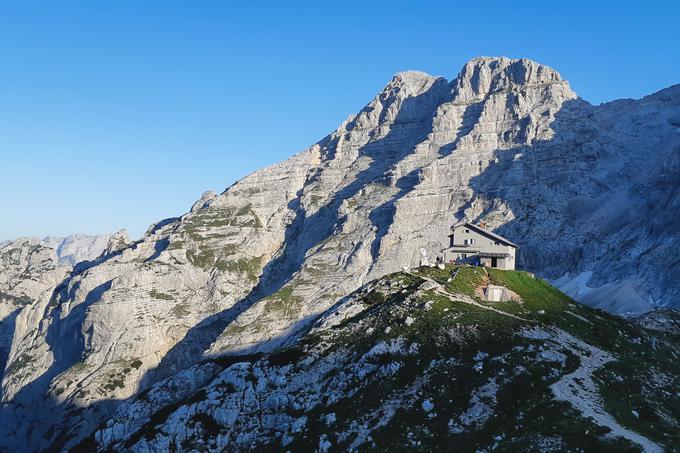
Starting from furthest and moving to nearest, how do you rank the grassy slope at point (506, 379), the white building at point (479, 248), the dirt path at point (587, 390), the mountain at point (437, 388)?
the white building at point (479, 248)
the mountain at point (437, 388)
the grassy slope at point (506, 379)
the dirt path at point (587, 390)

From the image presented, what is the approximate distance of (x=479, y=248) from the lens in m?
95.9

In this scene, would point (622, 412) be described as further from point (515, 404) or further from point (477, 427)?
point (477, 427)

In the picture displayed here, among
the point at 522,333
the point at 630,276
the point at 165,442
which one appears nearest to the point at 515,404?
the point at 522,333

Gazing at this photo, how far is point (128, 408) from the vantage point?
70438 mm

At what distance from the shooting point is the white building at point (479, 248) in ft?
310

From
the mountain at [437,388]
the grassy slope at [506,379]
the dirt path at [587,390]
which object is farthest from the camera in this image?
the mountain at [437,388]

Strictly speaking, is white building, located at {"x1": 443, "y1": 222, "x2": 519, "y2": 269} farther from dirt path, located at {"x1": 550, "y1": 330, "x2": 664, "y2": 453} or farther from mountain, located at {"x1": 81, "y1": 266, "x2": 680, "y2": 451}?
dirt path, located at {"x1": 550, "y1": 330, "x2": 664, "y2": 453}

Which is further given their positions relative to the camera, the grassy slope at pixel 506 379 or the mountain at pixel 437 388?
the mountain at pixel 437 388

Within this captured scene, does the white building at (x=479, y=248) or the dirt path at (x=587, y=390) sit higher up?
the white building at (x=479, y=248)

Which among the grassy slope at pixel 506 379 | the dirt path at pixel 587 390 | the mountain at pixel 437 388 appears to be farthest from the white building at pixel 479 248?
the dirt path at pixel 587 390

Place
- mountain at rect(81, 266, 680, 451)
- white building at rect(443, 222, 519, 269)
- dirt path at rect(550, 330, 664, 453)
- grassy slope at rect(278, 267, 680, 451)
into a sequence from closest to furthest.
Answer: dirt path at rect(550, 330, 664, 453), grassy slope at rect(278, 267, 680, 451), mountain at rect(81, 266, 680, 451), white building at rect(443, 222, 519, 269)

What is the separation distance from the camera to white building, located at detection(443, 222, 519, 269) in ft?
310

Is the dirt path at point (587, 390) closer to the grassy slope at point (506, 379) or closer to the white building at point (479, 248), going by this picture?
the grassy slope at point (506, 379)

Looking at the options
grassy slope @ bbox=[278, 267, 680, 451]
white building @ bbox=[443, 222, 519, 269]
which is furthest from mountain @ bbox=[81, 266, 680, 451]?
white building @ bbox=[443, 222, 519, 269]
